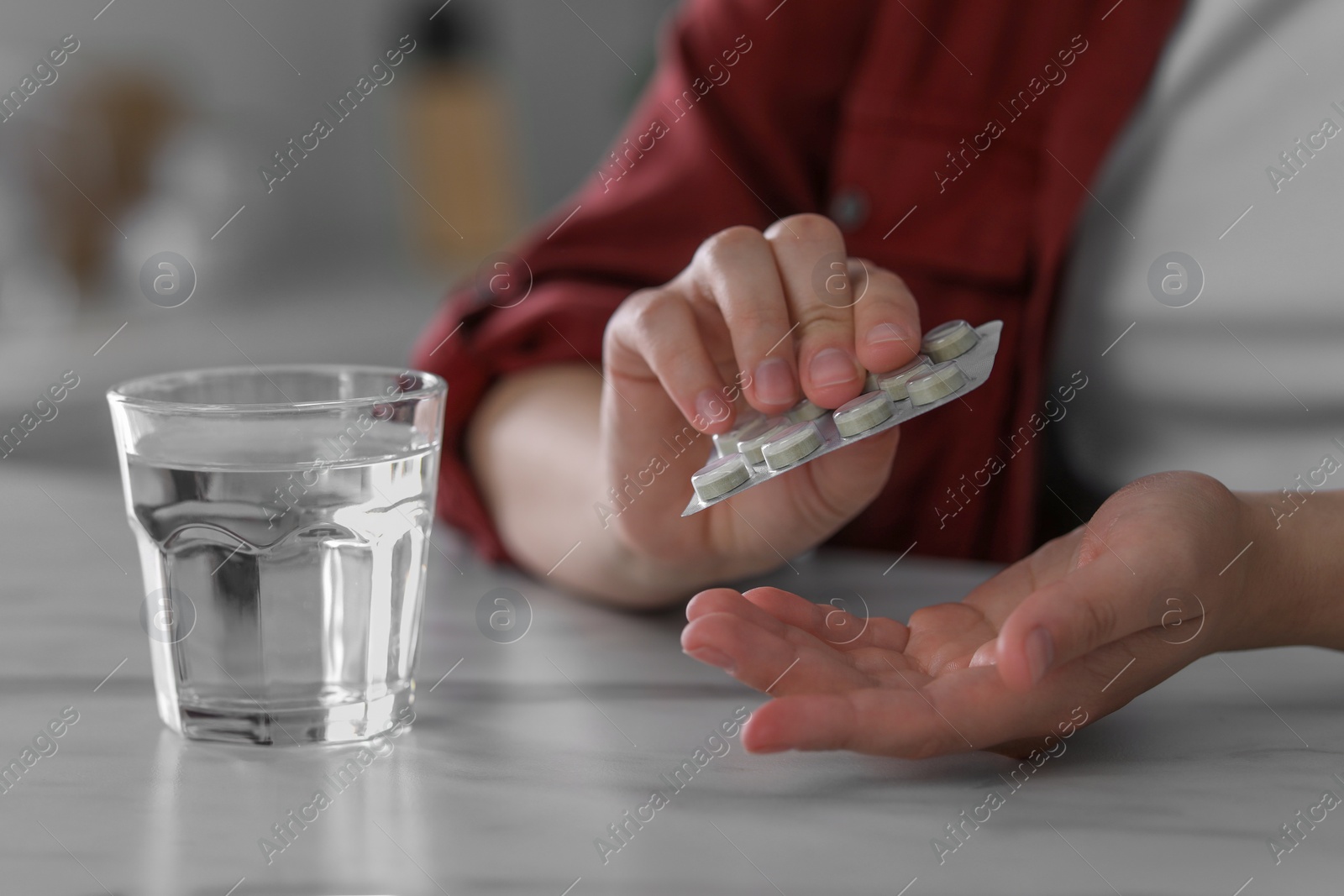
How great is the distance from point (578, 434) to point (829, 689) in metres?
0.34

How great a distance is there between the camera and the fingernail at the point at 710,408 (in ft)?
1.52

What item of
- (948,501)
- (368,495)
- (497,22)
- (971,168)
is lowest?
(948,501)

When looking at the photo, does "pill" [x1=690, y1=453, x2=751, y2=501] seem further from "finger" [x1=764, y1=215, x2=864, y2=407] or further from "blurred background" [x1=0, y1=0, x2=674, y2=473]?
"blurred background" [x1=0, y1=0, x2=674, y2=473]

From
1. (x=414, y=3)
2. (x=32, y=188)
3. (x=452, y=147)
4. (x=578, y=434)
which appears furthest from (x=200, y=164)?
(x=578, y=434)

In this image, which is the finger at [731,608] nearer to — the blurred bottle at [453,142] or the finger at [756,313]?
the finger at [756,313]

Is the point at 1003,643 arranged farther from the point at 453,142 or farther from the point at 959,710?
the point at 453,142

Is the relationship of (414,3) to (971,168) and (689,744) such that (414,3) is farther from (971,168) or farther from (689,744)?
(689,744)

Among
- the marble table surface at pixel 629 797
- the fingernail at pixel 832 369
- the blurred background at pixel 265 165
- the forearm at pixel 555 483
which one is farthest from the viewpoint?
the blurred background at pixel 265 165

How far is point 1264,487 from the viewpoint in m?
0.68

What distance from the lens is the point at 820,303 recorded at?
18.3 inches

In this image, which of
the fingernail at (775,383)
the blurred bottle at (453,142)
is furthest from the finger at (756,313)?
the blurred bottle at (453,142)

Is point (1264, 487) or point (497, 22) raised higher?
point (497, 22)

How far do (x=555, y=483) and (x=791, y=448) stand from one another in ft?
1.07

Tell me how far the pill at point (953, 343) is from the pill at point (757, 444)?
0.06 metres
